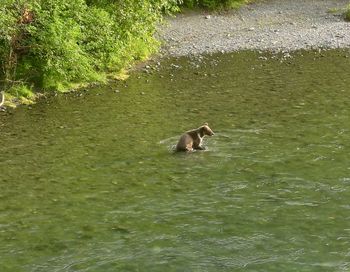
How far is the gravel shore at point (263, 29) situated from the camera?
118ft

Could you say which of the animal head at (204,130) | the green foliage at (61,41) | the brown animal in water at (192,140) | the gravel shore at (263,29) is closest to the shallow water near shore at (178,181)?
the brown animal in water at (192,140)

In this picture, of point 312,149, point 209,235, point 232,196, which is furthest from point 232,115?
point 209,235

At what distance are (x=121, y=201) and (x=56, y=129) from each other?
6.77 meters

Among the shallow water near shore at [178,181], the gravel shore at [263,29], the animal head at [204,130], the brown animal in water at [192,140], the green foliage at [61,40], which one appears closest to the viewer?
the shallow water near shore at [178,181]

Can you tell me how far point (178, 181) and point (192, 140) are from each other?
2.26 m

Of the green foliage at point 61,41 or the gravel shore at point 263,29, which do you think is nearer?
the green foliage at point 61,41

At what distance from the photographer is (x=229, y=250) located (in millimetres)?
11695

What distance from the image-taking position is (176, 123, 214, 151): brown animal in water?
17.3 m

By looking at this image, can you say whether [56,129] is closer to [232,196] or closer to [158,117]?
[158,117]

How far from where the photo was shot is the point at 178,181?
1533 centimetres

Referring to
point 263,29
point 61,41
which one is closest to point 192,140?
point 61,41

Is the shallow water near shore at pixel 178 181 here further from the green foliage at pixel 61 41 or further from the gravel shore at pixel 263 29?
the gravel shore at pixel 263 29

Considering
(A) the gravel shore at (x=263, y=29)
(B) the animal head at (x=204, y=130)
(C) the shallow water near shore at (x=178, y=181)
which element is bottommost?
(C) the shallow water near shore at (x=178, y=181)

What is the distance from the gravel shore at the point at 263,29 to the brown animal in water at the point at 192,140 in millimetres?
16825
